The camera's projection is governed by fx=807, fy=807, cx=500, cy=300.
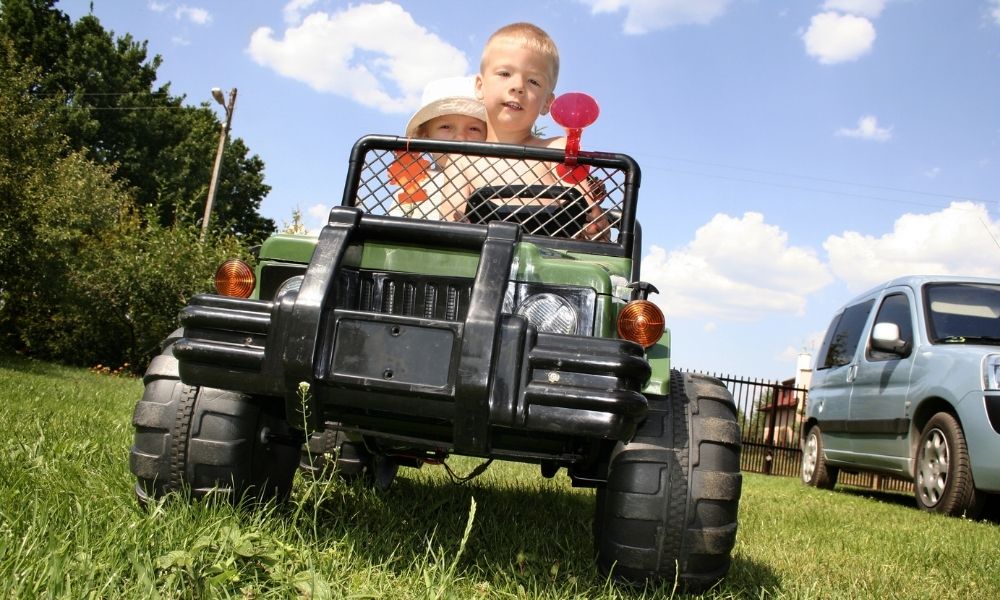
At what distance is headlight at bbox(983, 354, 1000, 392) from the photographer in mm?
5930

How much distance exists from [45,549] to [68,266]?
15702 millimetres

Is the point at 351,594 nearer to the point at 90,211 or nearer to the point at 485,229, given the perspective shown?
the point at 485,229

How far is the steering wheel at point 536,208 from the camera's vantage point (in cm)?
336

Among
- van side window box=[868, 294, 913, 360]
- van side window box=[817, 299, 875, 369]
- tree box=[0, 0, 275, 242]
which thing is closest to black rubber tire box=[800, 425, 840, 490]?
van side window box=[817, 299, 875, 369]

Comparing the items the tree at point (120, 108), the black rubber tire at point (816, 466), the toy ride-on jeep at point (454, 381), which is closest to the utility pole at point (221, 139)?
the tree at point (120, 108)

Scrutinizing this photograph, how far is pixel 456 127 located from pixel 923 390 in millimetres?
4728

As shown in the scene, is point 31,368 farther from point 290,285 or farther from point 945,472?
point 945,472

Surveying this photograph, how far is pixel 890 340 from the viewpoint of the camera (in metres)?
6.88

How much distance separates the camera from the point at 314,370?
7.38 ft

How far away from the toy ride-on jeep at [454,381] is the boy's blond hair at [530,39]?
1324 millimetres

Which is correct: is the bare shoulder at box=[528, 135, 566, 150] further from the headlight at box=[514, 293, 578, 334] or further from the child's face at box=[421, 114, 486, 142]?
the headlight at box=[514, 293, 578, 334]

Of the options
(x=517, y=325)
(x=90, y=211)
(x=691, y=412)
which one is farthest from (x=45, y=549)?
(x=90, y=211)

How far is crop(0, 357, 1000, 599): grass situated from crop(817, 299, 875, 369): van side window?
313 centimetres

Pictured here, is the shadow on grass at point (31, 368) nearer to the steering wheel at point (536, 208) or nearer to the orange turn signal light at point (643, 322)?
the steering wheel at point (536, 208)
